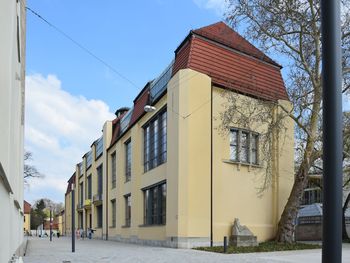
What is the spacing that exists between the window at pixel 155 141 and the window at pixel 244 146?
392cm

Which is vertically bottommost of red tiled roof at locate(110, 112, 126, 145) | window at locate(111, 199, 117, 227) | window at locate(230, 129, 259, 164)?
window at locate(111, 199, 117, 227)

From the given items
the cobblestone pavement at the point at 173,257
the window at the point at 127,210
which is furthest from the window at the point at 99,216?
the cobblestone pavement at the point at 173,257

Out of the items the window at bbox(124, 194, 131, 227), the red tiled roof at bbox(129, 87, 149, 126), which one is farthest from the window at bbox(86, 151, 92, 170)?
the red tiled roof at bbox(129, 87, 149, 126)

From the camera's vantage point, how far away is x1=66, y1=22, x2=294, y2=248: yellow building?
74.6 feet

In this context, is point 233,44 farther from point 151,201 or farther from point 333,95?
point 333,95

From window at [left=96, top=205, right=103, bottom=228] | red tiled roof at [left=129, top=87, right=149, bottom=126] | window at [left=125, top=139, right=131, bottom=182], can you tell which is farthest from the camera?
window at [left=96, top=205, right=103, bottom=228]

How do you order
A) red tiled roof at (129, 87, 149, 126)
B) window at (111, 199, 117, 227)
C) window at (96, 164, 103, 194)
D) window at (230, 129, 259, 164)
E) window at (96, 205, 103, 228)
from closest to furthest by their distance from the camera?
window at (230, 129, 259, 164), red tiled roof at (129, 87, 149, 126), window at (111, 199, 117, 227), window at (96, 164, 103, 194), window at (96, 205, 103, 228)

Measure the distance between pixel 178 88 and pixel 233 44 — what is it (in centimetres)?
478

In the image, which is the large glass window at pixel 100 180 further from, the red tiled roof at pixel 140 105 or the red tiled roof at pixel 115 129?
the red tiled roof at pixel 140 105

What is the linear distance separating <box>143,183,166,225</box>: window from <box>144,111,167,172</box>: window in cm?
146

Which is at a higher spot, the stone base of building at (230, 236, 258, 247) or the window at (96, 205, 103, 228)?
the stone base of building at (230, 236, 258, 247)

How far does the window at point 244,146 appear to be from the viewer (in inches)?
977

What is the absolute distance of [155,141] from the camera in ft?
93.9

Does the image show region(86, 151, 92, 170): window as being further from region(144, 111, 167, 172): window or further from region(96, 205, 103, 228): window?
region(144, 111, 167, 172): window
